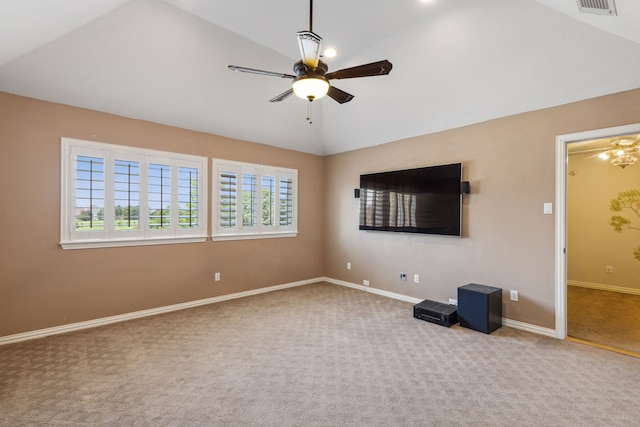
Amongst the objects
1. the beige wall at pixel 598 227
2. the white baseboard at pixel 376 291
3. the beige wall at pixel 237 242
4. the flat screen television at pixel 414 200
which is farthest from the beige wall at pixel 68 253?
the beige wall at pixel 598 227

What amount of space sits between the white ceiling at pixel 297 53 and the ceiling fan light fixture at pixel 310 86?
3.59 ft

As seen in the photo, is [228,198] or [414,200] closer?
[414,200]

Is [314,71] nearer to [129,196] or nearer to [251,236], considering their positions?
[129,196]

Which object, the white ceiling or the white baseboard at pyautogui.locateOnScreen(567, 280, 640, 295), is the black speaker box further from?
the white baseboard at pyautogui.locateOnScreen(567, 280, 640, 295)

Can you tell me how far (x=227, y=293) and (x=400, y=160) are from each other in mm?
3577

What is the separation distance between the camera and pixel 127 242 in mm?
3975

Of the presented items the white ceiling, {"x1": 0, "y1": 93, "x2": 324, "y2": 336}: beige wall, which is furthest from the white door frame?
{"x1": 0, "y1": 93, "x2": 324, "y2": 336}: beige wall

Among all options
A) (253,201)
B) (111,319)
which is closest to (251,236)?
(253,201)

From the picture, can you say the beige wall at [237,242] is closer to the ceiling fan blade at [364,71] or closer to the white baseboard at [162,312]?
the white baseboard at [162,312]

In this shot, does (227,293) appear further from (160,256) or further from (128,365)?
(128,365)

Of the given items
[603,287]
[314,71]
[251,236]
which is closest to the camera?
[314,71]

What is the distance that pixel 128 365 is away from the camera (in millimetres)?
2787

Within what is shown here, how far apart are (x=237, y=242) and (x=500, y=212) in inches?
154

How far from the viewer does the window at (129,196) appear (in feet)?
11.8
